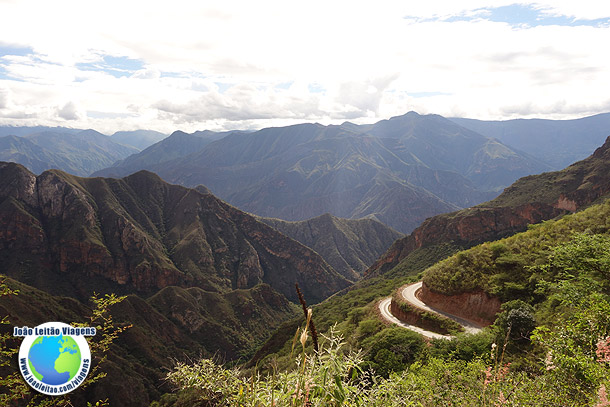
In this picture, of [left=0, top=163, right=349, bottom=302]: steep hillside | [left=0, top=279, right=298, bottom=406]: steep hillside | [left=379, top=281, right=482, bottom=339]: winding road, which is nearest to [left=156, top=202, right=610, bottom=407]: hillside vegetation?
[left=379, top=281, right=482, bottom=339]: winding road

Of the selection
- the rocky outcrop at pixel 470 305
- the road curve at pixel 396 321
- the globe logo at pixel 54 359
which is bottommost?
the road curve at pixel 396 321

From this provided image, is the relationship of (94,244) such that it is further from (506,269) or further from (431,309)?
(506,269)

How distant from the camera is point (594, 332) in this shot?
36.3 feet

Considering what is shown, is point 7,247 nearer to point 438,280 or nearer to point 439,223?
point 438,280

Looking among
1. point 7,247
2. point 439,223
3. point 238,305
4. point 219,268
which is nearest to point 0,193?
point 7,247

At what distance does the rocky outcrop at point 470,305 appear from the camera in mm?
35344

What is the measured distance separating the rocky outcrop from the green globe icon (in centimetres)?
3786

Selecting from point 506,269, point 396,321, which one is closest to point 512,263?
point 506,269

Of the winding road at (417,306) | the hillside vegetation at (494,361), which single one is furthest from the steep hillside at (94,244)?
the hillside vegetation at (494,361)

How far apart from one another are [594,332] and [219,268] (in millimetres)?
175275

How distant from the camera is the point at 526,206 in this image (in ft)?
380

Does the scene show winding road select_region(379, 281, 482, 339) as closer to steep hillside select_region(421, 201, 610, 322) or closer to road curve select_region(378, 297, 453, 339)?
road curve select_region(378, 297, 453, 339)

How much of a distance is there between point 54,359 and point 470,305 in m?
39.8

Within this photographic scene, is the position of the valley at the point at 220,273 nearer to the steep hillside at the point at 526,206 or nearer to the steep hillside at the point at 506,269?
the steep hillside at the point at 506,269
